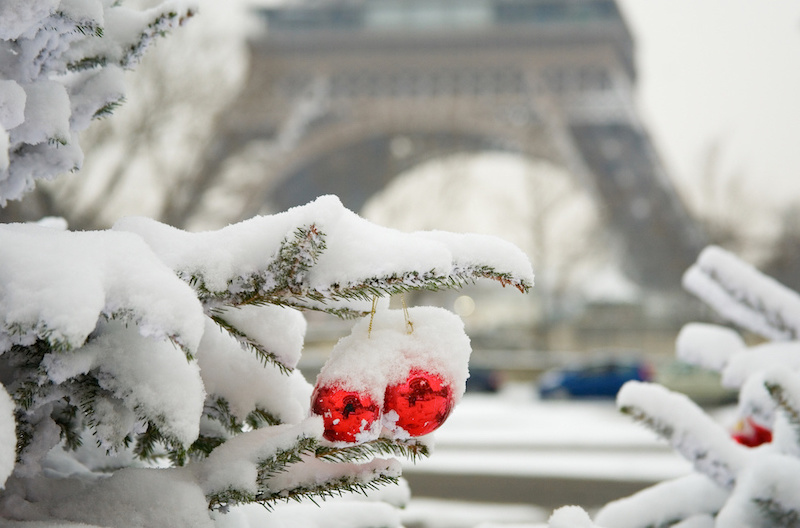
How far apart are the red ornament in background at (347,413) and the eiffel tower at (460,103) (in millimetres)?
19711

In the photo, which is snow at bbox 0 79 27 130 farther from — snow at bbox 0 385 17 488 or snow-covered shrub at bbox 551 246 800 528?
snow-covered shrub at bbox 551 246 800 528

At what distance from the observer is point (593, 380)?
1605cm

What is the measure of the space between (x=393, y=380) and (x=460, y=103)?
82.8ft

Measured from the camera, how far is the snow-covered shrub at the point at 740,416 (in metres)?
1.45

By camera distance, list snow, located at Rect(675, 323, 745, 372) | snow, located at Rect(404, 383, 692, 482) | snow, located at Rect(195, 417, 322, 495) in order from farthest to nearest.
→ snow, located at Rect(404, 383, 692, 482)
snow, located at Rect(675, 323, 745, 372)
snow, located at Rect(195, 417, 322, 495)

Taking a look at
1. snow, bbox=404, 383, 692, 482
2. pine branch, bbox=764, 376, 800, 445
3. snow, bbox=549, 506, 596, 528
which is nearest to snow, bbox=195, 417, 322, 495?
snow, bbox=549, 506, 596, 528

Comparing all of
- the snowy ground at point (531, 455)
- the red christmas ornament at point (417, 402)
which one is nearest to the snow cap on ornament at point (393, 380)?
the red christmas ornament at point (417, 402)

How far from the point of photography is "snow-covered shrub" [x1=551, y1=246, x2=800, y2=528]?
145 cm

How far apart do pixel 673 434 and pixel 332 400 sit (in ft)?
3.00

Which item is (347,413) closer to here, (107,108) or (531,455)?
(107,108)

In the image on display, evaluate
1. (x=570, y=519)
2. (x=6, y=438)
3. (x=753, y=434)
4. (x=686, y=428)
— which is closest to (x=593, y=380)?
(x=753, y=434)

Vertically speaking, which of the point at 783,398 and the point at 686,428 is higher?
the point at 783,398

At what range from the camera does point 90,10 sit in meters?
1.00

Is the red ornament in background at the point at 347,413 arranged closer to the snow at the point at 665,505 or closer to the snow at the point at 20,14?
the snow at the point at 20,14
